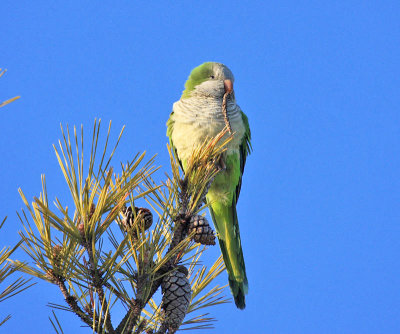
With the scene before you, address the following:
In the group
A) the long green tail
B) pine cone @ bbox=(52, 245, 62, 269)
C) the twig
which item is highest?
the long green tail

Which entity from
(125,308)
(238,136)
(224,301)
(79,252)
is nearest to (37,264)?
(79,252)

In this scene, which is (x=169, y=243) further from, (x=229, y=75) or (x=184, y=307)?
(x=229, y=75)

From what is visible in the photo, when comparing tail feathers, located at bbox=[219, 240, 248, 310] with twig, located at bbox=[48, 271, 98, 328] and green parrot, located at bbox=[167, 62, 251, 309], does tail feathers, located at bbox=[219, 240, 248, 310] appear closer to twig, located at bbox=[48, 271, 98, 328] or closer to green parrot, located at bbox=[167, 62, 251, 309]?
green parrot, located at bbox=[167, 62, 251, 309]

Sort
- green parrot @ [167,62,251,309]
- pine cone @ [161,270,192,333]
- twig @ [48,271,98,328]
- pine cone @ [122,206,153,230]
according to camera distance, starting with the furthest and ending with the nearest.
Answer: green parrot @ [167,62,251,309]
pine cone @ [122,206,153,230]
pine cone @ [161,270,192,333]
twig @ [48,271,98,328]

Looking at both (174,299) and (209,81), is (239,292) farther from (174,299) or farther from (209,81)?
(209,81)

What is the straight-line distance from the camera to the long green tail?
3.32m

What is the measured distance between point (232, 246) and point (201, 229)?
1.63 metres

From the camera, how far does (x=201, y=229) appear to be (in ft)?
6.91

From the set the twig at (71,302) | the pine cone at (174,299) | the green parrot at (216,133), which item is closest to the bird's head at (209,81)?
the green parrot at (216,133)

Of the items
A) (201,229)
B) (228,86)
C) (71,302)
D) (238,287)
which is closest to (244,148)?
(228,86)

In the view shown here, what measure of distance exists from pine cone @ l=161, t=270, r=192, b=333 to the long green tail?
124cm

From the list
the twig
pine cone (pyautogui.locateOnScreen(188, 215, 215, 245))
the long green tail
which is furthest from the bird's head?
the twig

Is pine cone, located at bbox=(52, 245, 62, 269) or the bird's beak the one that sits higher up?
the bird's beak

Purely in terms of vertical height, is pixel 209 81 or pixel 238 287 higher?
pixel 209 81
